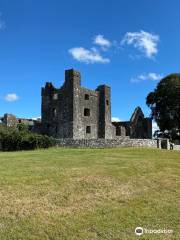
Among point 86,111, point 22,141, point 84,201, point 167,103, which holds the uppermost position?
point 167,103

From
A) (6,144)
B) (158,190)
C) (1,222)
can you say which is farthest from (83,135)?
(1,222)

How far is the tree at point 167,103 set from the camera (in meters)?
55.1

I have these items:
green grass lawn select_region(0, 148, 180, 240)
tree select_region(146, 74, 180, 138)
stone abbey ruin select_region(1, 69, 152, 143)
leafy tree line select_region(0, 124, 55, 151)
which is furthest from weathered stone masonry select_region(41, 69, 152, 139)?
green grass lawn select_region(0, 148, 180, 240)

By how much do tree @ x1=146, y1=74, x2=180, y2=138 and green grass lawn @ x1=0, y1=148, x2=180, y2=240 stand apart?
124 feet

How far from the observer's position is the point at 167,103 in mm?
55969

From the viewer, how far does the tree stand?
55125 millimetres

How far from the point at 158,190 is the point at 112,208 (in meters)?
3.35

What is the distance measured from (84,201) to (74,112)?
30.9 m

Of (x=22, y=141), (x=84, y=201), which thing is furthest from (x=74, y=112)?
(x=84, y=201)

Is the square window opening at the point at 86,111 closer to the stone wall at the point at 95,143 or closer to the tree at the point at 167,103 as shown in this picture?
the stone wall at the point at 95,143

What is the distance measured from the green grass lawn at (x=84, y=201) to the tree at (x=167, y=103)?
37827 millimetres

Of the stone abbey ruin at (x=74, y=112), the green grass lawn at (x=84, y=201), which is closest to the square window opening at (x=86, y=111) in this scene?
the stone abbey ruin at (x=74, y=112)

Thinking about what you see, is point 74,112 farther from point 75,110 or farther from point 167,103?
point 167,103

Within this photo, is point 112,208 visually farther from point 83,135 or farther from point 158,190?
point 83,135
